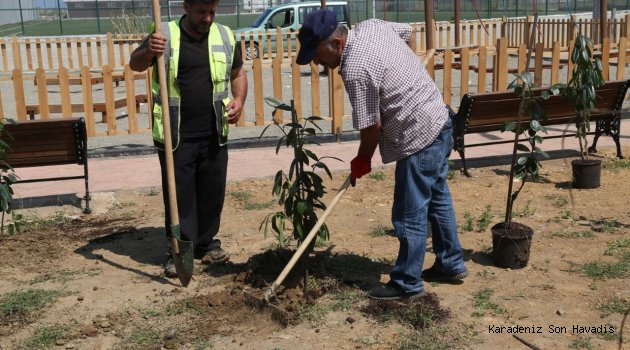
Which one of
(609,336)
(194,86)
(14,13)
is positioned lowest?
(609,336)

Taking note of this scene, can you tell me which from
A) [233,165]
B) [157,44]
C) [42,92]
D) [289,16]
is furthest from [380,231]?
[289,16]

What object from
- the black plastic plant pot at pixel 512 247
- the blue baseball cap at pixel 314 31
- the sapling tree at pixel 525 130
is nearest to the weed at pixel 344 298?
the black plastic plant pot at pixel 512 247

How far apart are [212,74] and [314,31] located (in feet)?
4.18

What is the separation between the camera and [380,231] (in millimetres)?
5863

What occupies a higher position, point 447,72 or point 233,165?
point 447,72

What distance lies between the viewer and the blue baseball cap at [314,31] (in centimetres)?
388

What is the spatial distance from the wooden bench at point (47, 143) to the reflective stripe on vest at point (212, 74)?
2050 millimetres

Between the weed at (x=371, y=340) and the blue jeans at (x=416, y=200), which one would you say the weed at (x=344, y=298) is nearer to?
the blue jeans at (x=416, y=200)

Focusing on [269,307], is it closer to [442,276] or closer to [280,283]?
[280,283]

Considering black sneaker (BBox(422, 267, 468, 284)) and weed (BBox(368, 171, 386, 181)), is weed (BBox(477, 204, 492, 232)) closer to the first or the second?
black sneaker (BBox(422, 267, 468, 284))

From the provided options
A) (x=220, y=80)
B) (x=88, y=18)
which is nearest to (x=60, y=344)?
(x=220, y=80)

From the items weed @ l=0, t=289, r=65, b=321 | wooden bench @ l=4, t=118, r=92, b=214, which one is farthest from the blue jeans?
wooden bench @ l=4, t=118, r=92, b=214

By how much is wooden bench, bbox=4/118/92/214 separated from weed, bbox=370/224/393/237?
100 inches

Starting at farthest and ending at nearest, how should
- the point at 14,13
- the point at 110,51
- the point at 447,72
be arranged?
the point at 14,13
the point at 110,51
the point at 447,72
